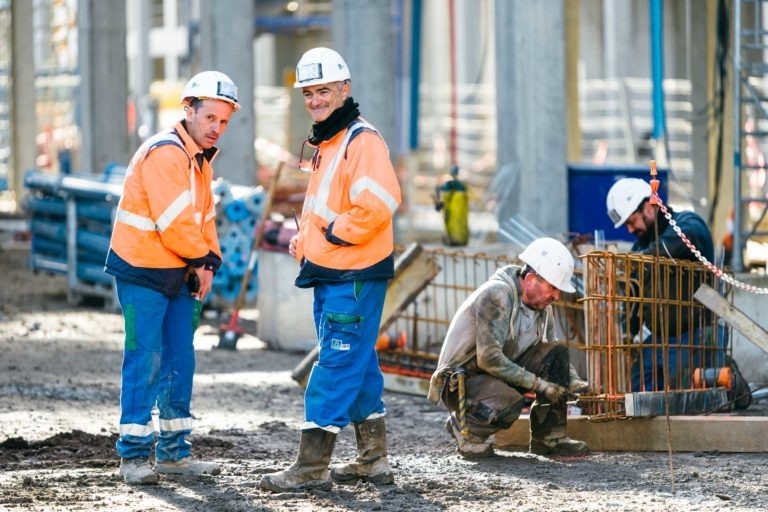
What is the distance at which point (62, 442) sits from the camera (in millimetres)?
9234

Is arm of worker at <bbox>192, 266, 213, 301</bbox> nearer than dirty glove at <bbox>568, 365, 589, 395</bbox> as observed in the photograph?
Yes

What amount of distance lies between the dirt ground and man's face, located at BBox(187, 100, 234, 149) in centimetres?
179

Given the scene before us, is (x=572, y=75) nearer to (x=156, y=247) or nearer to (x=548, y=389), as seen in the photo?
(x=548, y=389)

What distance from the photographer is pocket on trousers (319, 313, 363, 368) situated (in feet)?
25.2

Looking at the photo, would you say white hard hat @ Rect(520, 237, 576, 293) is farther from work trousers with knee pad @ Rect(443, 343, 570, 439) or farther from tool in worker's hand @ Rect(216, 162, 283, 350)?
tool in worker's hand @ Rect(216, 162, 283, 350)

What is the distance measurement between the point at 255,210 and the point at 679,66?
1157 cm

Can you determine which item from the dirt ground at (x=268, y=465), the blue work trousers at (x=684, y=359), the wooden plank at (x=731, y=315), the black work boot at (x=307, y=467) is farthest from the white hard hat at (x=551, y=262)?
the black work boot at (x=307, y=467)

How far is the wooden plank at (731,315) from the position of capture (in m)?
8.87

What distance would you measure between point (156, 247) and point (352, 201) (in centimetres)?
110

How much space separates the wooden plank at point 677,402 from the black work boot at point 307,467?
1.82 metres

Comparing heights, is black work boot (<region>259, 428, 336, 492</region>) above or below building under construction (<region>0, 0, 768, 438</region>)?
below

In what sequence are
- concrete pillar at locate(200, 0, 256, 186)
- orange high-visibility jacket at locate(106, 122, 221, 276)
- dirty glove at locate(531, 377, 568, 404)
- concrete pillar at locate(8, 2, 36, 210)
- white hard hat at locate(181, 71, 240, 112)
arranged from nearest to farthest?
1. orange high-visibility jacket at locate(106, 122, 221, 276)
2. white hard hat at locate(181, 71, 240, 112)
3. dirty glove at locate(531, 377, 568, 404)
4. concrete pillar at locate(200, 0, 256, 186)
5. concrete pillar at locate(8, 2, 36, 210)

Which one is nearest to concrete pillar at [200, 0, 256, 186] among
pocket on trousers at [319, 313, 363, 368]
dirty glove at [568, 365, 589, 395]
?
dirty glove at [568, 365, 589, 395]

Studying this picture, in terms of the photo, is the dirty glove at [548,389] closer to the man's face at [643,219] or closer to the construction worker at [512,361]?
the construction worker at [512,361]
